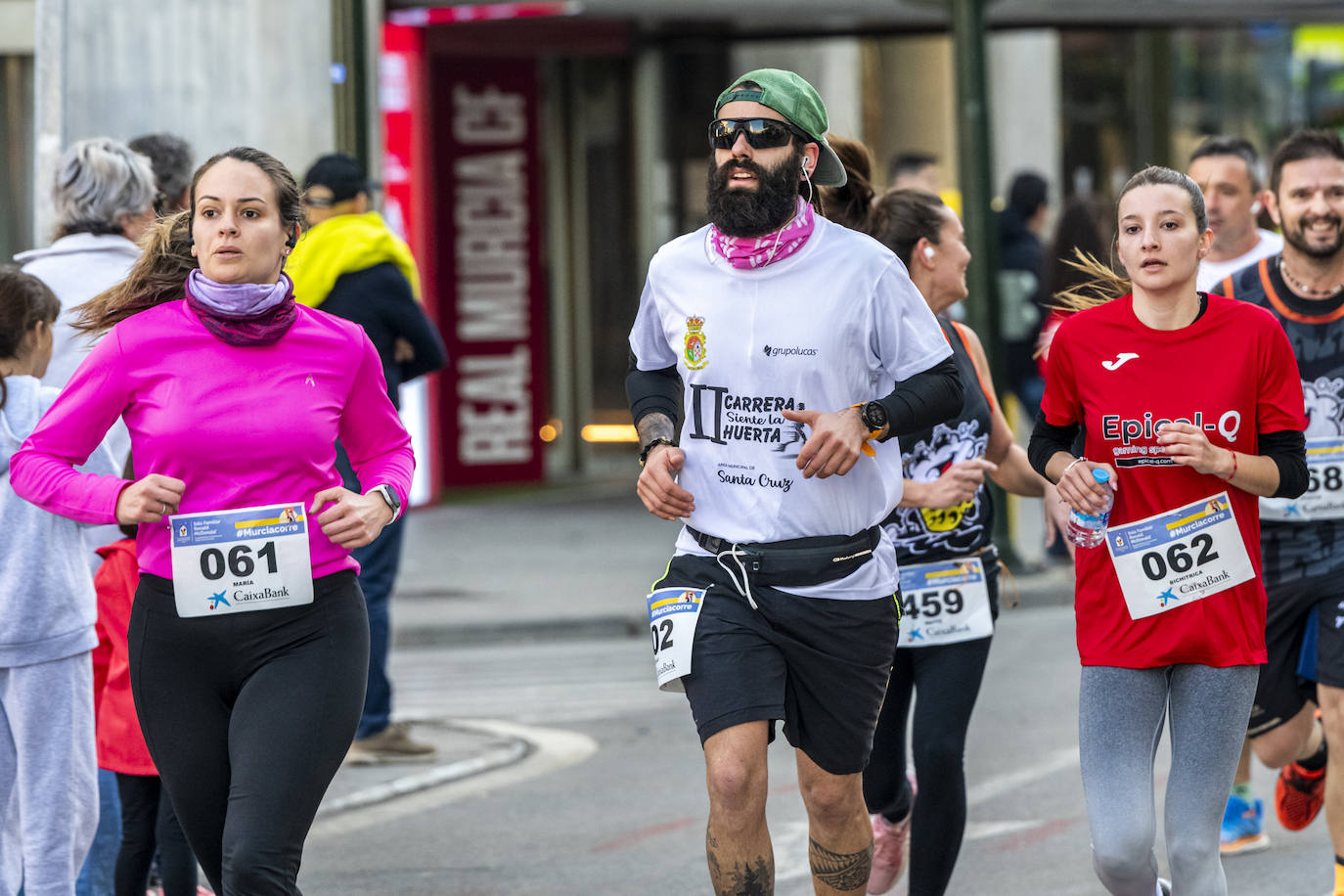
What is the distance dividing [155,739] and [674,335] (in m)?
1.41

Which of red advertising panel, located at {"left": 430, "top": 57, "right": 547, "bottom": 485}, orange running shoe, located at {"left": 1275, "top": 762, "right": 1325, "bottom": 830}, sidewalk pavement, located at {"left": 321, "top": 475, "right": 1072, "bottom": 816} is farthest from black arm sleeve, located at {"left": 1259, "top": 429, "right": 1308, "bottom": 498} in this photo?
red advertising panel, located at {"left": 430, "top": 57, "right": 547, "bottom": 485}

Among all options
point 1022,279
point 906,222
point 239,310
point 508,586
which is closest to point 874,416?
point 906,222

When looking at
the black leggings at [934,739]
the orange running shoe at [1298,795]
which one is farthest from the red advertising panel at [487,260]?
the black leggings at [934,739]

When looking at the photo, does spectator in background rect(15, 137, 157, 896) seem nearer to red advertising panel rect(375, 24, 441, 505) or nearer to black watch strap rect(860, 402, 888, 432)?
black watch strap rect(860, 402, 888, 432)

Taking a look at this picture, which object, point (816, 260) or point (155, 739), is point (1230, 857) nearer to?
point (816, 260)

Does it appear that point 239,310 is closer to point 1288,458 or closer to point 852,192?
point 852,192

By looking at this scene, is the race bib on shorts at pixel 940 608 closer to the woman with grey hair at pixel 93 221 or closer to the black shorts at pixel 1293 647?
the black shorts at pixel 1293 647

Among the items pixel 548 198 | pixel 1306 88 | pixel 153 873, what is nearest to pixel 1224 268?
pixel 153 873

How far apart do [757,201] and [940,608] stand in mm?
1307

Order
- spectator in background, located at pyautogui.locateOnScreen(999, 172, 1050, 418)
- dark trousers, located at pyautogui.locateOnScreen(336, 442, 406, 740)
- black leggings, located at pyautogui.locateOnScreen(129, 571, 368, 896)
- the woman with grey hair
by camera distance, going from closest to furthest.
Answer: black leggings, located at pyautogui.locateOnScreen(129, 571, 368, 896)
the woman with grey hair
dark trousers, located at pyautogui.locateOnScreen(336, 442, 406, 740)
spectator in background, located at pyautogui.locateOnScreen(999, 172, 1050, 418)

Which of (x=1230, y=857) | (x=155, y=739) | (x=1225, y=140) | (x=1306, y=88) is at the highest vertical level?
(x=1306, y=88)

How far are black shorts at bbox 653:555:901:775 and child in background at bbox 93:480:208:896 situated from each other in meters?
1.46

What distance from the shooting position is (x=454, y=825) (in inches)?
266

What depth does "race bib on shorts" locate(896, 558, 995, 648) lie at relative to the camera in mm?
5152
